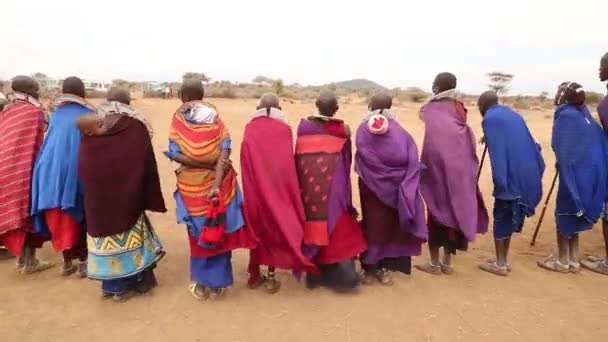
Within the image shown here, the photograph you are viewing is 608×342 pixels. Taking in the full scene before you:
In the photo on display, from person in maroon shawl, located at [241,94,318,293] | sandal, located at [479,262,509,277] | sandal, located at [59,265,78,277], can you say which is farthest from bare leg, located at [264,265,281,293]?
Answer: sandal, located at [479,262,509,277]

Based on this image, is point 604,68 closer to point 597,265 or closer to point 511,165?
point 511,165

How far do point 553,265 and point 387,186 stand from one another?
7.52ft

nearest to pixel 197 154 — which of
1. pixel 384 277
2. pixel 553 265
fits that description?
pixel 384 277

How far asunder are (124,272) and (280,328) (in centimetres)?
140

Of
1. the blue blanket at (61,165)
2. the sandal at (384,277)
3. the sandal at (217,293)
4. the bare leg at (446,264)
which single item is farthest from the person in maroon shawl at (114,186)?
the bare leg at (446,264)

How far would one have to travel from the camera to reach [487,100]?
4.92m

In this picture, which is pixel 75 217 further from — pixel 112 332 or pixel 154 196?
pixel 112 332

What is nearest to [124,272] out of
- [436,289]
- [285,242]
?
[285,242]

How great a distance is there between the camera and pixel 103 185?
3.96 metres

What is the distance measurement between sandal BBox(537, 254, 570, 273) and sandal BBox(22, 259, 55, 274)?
5230mm

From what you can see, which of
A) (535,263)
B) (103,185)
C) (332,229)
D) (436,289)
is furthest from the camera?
(535,263)

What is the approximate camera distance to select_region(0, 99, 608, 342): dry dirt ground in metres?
3.72

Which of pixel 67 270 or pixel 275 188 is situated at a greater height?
pixel 275 188

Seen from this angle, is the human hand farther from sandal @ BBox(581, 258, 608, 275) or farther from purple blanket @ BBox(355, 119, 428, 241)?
sandal @ BBox(581, 258, 608, 275)
